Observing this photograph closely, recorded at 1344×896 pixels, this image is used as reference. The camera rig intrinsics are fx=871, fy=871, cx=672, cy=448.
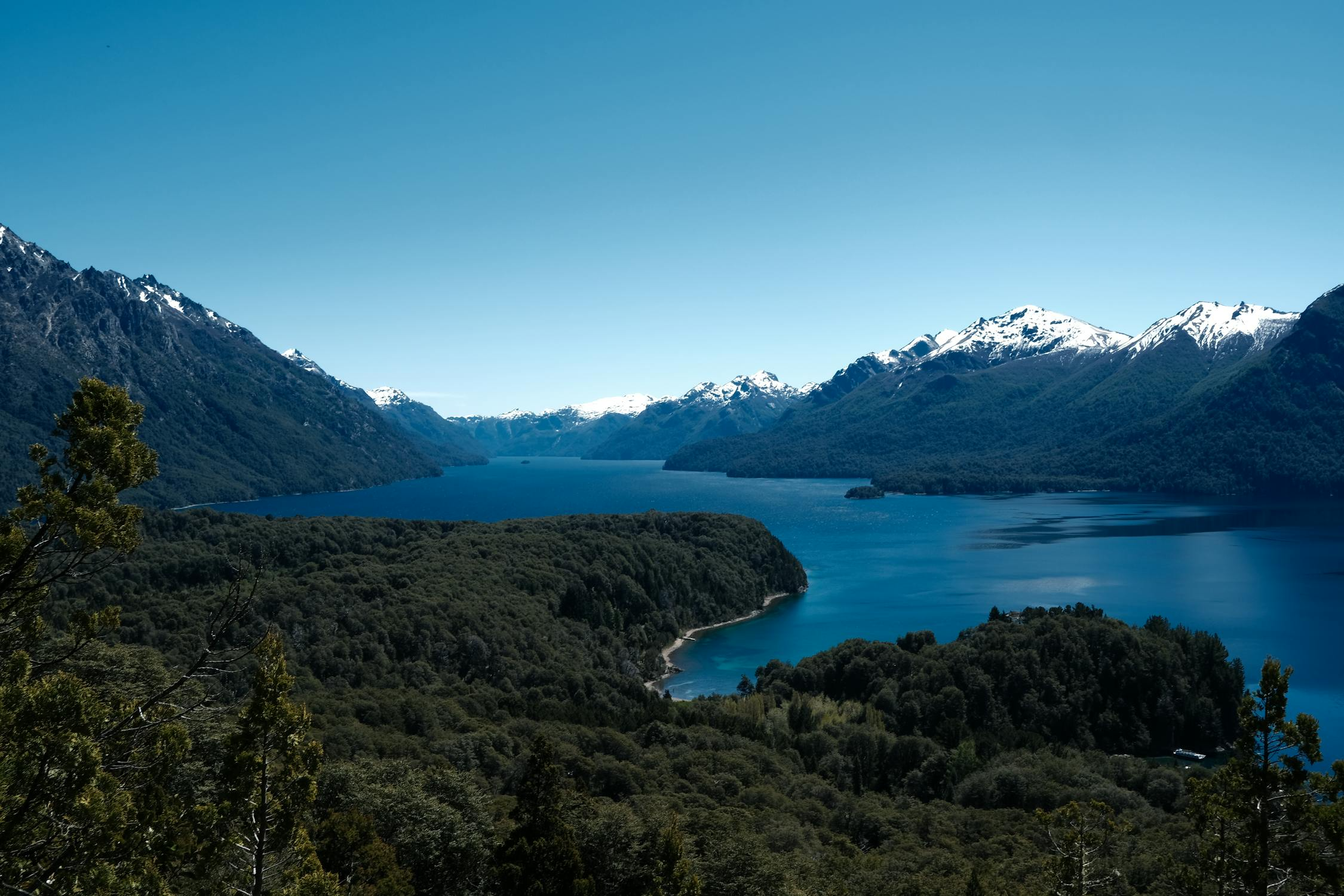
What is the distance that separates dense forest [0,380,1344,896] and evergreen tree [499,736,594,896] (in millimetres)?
105

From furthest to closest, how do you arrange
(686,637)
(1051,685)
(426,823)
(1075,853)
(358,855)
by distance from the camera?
(686,637) < (1051,685) < (426,823) < (358,855) < (1075,853)

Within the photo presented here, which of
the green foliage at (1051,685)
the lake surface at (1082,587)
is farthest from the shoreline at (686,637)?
the green foliage at (1051,685)

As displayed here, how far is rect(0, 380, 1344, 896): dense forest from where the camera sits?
9445 mm

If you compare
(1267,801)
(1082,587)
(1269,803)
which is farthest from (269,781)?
(1082,587)

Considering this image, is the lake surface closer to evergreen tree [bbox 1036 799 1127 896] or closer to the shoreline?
the shoreline

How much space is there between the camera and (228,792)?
1173 centimetres

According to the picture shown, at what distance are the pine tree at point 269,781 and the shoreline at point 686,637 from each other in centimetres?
6900

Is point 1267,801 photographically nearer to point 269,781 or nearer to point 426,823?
point 269,781

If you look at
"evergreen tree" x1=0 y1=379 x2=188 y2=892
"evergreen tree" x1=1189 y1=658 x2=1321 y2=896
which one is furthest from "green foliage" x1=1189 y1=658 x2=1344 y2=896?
"evergreen tree" x1=0 y1=379 x2=188 y2=892

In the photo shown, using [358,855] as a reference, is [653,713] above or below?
below

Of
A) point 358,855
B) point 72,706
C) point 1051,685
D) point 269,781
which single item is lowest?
point 1051,685

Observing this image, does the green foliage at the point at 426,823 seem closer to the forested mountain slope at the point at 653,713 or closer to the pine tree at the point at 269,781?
the forested mountain slope at the point at 653,713

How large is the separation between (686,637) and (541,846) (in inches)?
3192

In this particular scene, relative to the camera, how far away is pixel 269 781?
38.7 ft
